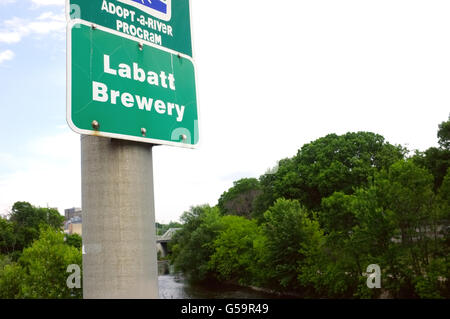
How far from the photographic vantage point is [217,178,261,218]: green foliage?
56.5 metres

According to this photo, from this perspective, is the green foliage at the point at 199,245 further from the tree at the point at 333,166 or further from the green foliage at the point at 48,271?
the green foliage at the point at 48,271

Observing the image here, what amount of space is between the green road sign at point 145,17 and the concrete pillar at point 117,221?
829 mm

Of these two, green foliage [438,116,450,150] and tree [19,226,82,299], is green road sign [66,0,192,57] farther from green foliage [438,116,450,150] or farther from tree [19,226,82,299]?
green foliage [438,116,450,150]

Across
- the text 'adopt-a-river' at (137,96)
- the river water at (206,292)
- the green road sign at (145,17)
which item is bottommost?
the river water at (206,292)

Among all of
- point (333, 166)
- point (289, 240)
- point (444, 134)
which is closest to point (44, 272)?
point (289, 240)

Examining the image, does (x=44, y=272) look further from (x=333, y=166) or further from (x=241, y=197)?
(x=241, y=197)

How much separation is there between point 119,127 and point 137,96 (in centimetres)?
29

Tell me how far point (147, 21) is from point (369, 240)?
67.4ft

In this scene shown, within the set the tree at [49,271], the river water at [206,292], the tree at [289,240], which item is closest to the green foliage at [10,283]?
the tree at [49,271]

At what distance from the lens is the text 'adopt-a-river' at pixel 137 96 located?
260 centimetres

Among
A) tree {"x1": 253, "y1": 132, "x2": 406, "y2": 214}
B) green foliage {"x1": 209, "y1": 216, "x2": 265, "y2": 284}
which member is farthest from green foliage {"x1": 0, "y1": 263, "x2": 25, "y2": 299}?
tree {"x1": 253, "y1": 132, "x2": 406, "y2": 214}

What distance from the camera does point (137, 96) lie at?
2781 millimetres

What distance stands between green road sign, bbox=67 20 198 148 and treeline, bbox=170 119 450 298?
1895 cm
